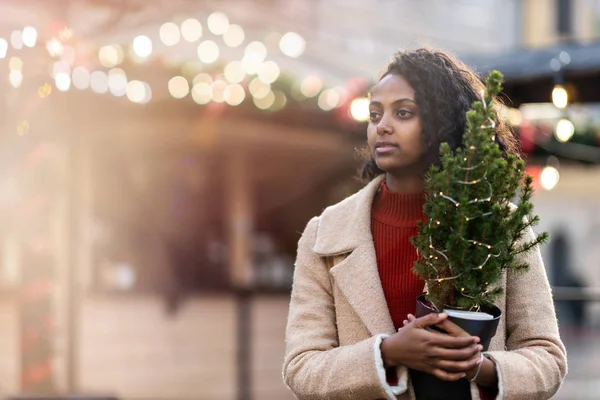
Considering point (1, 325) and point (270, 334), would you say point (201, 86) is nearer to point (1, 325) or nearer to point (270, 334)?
point (270, 334)

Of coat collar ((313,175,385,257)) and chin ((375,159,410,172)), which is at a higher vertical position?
chin ((375,159,410,172))

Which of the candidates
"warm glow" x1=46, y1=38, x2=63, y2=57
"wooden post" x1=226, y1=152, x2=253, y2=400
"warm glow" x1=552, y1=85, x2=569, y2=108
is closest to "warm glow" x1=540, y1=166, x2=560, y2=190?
"warm glow" x1=552, y1=85, x2=569, y2=108

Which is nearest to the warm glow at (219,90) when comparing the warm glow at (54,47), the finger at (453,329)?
the warm glow at (54,47)

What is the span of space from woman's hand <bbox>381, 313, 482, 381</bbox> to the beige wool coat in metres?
0.12

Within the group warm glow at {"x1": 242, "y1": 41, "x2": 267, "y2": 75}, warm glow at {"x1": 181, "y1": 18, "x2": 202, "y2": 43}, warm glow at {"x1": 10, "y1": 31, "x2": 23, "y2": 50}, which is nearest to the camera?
warm glow at {"x1": 10, "y1": 31, "x2": 23, "y2": 50}

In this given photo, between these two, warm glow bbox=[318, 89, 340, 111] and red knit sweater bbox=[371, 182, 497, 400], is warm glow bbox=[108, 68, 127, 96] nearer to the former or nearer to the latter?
warm glow bbox=[318, 89, 340, 111]

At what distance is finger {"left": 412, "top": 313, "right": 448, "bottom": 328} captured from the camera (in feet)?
6.40

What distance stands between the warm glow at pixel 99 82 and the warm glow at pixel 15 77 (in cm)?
799

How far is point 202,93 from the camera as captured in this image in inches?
557

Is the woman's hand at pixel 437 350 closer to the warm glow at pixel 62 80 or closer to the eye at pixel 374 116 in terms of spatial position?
the eye at pixel 374 116

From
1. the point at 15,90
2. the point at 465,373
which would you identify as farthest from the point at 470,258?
the point at 15,90

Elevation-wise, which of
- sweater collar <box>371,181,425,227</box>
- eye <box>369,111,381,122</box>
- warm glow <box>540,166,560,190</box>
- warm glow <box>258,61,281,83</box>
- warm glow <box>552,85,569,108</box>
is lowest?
sweater collar <box>371,181,425,227</box>

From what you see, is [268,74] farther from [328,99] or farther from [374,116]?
[374,116]

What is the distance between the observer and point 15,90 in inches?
210
